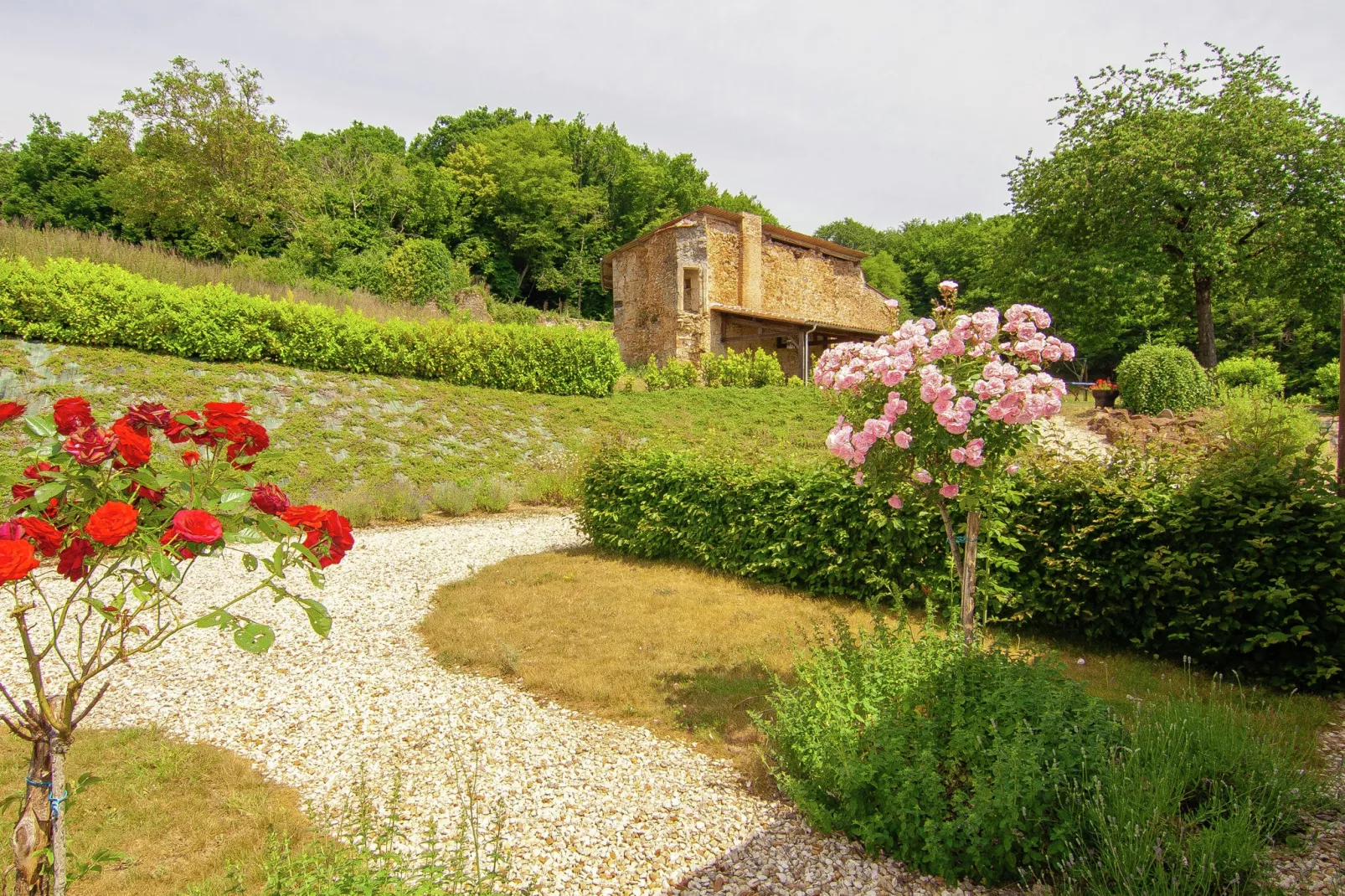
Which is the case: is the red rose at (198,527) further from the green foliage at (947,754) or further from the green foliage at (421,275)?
the green foliage at (421,275)

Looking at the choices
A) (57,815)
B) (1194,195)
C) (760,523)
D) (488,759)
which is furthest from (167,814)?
(1194,195)

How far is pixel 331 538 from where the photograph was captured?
208 cm

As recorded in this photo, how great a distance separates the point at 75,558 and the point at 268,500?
0.45 metres

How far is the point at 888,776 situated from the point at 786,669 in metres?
1.97

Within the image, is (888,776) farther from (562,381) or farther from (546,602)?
(562,381)

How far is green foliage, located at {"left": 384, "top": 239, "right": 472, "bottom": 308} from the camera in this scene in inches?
1089

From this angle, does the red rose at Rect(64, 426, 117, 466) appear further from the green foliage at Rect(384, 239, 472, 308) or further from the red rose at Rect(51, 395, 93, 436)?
the green foliage at Rect(384, 239, 472, 308)

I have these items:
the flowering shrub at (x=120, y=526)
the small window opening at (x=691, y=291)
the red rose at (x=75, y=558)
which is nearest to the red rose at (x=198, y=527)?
the flowering shrub at (x=120, y=526)

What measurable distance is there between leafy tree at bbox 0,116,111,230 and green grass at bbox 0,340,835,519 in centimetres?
3020

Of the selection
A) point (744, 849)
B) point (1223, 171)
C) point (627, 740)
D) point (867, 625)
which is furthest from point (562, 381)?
point (1223, 171)

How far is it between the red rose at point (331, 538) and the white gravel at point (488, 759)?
4.21 ft

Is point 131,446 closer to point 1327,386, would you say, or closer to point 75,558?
point 75,558

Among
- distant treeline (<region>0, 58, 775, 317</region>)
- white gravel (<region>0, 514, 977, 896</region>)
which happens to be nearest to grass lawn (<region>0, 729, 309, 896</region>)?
white gravel (<region>0, 514, 977, 896</region>)

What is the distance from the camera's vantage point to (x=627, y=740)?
3.95 m
